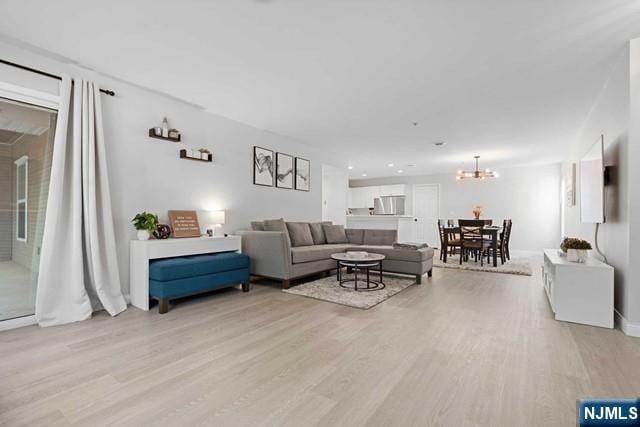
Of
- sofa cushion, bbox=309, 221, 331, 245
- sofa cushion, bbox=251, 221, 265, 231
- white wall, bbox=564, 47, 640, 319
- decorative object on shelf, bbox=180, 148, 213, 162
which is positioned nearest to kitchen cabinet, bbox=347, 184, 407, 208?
sofa cushion, bbox=309, 221, 331, 245

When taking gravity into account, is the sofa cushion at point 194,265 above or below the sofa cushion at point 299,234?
below

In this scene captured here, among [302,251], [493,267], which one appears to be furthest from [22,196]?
[493,267]

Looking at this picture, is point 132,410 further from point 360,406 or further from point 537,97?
point 537,97

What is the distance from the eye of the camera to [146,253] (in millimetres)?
3203

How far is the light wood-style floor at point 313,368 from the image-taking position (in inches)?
59.5

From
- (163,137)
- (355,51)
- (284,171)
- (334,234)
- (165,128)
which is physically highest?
(355,51)

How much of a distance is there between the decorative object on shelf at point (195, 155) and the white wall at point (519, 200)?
7998mm

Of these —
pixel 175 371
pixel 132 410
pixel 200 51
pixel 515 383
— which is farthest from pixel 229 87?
pixel 515 383

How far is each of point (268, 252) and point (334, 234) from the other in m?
1.87

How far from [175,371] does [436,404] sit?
61.6 inches

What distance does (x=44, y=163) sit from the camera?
304cm

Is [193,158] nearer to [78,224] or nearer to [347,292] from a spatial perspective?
[78,224]

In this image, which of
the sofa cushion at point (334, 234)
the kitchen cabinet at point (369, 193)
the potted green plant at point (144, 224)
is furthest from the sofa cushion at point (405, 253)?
the kitchen cabinet at point (369, 193)

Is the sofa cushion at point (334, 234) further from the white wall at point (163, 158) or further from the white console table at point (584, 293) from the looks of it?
the white console table at point (584, 293)
